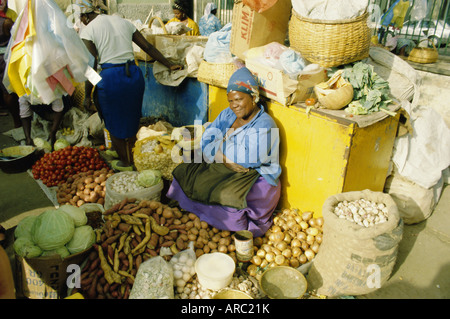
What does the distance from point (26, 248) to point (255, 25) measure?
3143 millimetres

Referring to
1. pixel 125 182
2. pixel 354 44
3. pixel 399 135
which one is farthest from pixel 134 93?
pixel 399 135

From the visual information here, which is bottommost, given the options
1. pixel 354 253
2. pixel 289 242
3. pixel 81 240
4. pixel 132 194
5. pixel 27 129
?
pixel 27 129

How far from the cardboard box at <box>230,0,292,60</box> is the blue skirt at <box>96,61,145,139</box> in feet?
4.45

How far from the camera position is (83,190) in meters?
4.09

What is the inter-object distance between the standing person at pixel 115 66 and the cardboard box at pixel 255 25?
1346 mm

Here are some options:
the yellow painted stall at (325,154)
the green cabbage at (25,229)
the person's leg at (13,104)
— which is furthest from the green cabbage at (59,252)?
the person's leg at (13,104)

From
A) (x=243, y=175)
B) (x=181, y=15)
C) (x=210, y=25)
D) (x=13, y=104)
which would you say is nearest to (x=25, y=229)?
(x=243, y=175)

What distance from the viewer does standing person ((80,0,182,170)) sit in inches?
157

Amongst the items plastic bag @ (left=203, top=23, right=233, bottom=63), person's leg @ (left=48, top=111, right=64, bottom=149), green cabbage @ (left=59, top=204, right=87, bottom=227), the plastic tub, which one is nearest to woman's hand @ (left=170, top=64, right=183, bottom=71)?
plastic bag @ (left=203, top=23, right=233, bottom=63)

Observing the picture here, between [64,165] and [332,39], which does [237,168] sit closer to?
[332,39]

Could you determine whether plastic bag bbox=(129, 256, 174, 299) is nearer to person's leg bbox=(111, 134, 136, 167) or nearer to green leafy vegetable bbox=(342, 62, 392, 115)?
green leafy vegetable bbox=(342, 62, 392, 115)

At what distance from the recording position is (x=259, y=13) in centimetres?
371

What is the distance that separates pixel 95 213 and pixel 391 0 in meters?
7.02

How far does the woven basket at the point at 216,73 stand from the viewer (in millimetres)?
4121
